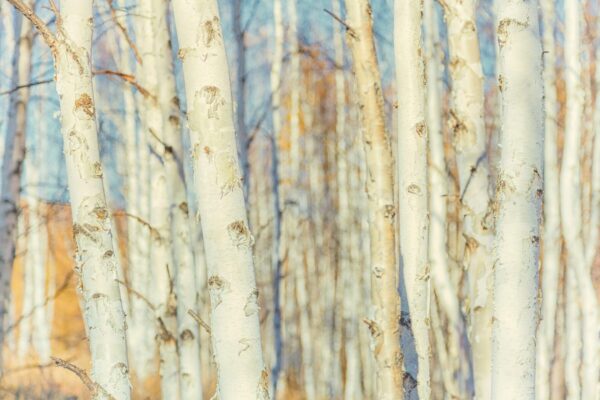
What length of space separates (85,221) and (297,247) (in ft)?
29.9

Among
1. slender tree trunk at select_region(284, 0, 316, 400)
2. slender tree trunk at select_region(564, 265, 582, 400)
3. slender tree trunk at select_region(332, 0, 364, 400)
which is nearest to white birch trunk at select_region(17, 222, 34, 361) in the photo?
slender tree trunk at select_region(284, 0, 316, 400)

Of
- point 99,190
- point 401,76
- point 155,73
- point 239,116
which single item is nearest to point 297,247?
point 239,116

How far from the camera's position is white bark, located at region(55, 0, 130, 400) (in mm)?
2750

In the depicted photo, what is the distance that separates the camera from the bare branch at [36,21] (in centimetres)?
276

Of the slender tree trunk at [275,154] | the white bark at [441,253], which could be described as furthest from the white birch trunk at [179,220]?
the slender tree trunk at [275,154]

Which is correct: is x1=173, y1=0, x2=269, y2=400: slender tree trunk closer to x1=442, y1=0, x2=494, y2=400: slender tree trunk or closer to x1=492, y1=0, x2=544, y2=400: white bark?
x1=492, y1=0, x2=544, y2=400: white bark

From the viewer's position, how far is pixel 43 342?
11125mm

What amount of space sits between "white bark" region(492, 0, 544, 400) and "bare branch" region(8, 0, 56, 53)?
1.55 m

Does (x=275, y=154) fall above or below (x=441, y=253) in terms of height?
above

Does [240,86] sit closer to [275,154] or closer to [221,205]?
[275,154]

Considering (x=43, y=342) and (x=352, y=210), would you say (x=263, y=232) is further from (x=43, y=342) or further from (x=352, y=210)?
(x=43, y=342)

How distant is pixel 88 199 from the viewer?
2824mm

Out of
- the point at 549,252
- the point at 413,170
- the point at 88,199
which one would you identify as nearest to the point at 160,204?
the point at 413,170

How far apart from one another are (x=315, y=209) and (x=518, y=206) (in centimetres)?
1003
